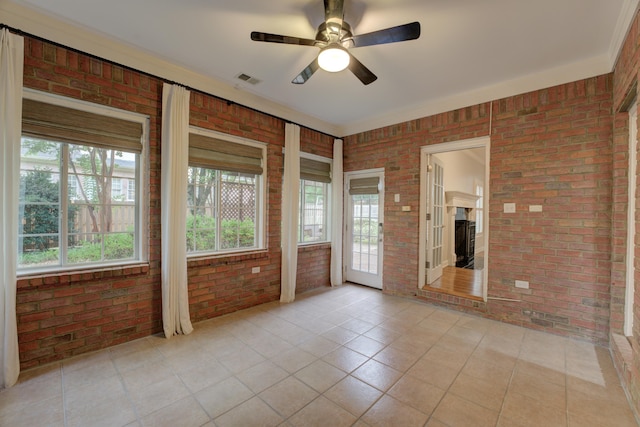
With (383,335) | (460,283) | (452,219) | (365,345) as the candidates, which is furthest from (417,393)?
(452,219)

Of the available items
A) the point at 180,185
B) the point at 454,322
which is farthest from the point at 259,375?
the point at 454,322

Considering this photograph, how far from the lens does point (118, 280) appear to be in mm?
2689

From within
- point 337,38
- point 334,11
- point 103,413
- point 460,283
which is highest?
point 334,11

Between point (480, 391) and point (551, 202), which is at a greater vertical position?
point (551, 202)

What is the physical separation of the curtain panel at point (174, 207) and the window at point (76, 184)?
0.86 feet

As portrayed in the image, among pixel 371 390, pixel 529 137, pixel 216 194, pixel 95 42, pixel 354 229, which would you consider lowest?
pixel 371 390

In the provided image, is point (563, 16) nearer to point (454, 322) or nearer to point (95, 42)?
point (454, 322)

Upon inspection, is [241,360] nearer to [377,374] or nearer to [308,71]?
[377,374]

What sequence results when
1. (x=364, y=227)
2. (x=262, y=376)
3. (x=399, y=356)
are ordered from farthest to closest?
(x=364, y=227)
(x=399, y=356)
(x=262, y=376)

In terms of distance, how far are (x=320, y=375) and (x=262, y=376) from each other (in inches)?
18.9

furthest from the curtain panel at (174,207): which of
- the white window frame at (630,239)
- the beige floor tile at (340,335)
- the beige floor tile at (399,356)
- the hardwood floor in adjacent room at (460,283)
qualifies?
the white window frame at (630,239)

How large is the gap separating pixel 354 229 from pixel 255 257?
2.09m

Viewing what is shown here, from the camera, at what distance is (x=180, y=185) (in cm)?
296

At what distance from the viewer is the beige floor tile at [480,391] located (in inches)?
76.5
